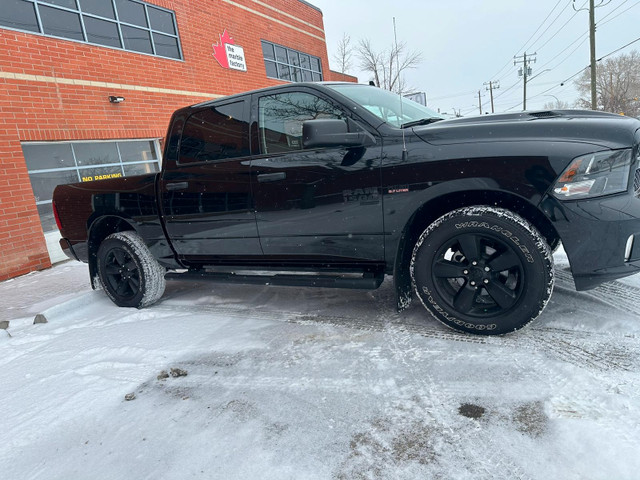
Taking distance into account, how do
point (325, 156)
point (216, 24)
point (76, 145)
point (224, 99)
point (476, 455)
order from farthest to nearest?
point (216, 24), point (76, 145), point (224, 99), point (325, 156), point (476, 455)

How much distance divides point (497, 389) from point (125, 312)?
11.7 feet

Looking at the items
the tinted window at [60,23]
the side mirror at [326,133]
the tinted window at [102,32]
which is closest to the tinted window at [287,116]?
the side mirror at [326,133]

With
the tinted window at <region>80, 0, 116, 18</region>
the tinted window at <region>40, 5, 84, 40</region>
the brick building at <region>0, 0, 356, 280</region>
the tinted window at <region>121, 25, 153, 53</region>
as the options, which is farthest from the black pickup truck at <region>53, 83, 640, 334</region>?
the tinted window at <region>121, 25, 153, 53</region>

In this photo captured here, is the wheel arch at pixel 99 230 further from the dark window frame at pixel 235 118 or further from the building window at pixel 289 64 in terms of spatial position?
the building window at pixel 289 64

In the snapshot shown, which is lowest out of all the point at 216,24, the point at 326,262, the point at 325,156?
the point at 326,262

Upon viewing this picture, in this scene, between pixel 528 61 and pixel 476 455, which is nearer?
pixel 476 455

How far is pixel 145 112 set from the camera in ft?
30.1

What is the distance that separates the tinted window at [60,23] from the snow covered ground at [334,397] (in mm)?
6674

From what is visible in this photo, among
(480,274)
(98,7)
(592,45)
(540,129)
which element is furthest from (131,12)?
(592,45)

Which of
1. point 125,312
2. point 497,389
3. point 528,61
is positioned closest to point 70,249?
point 125,312

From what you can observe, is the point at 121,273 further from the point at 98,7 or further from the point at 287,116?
the point at 98,7

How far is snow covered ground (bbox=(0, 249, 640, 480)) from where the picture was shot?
1.72 metres

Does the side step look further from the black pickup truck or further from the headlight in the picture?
the headlight

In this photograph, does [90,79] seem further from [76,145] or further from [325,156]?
[325,156]
